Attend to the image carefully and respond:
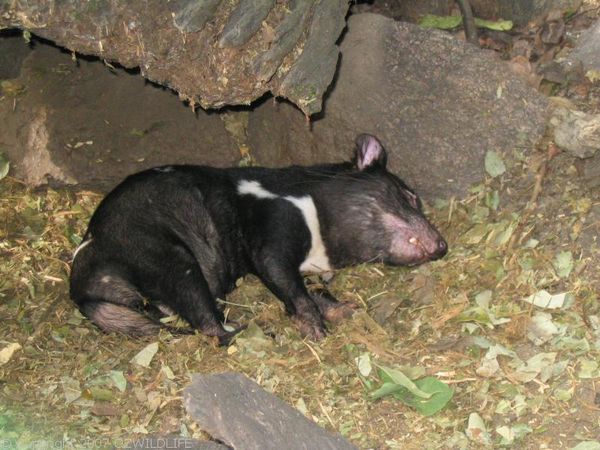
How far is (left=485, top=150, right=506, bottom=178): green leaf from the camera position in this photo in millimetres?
Result: 4969

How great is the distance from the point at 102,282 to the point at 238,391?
151 centimetres

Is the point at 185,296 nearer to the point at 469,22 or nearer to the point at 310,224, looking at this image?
the point at 310,224

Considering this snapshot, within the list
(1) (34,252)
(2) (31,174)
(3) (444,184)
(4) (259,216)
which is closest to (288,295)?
(4) (259,216)

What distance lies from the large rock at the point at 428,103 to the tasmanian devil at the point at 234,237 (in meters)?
0.21

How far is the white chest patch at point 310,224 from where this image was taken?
192 inches

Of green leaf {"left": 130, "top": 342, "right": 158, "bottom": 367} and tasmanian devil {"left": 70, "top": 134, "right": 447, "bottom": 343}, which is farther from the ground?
tasmanian devil {"left": 70, "top": 134, "right": 447, "bottom": 343}

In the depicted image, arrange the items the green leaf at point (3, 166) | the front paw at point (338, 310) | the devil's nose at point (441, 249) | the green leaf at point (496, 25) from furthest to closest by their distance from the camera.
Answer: the green leaf at point (496, 25), the green leaf at point (3, 166), the devil's nose at point (441, 249), the front paw at point (338, 310)

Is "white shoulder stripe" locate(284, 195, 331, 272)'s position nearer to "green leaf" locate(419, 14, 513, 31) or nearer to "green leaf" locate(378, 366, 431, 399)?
"green leaf" locate(378, 366, 431, 399)

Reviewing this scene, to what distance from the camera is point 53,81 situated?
209 inches

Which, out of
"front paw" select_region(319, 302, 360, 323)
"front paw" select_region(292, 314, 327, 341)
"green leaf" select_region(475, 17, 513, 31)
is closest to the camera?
"front paw" select_region(292, 314, 327, 341)

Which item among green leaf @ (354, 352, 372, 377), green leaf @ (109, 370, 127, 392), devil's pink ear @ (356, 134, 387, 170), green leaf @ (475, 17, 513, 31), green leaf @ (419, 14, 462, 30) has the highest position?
green leaf @ (475, 17, 513, 31)

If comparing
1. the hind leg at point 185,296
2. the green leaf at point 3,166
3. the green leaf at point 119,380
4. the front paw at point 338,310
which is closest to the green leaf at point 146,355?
the green leaf at point 119,380

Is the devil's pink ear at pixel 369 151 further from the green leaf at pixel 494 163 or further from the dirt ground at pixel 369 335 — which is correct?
the green leaf at pixel 494 163

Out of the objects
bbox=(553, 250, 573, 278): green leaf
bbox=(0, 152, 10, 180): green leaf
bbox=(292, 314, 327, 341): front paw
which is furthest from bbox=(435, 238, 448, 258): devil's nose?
bbox=(0, 152, 10, 180): green leaf
